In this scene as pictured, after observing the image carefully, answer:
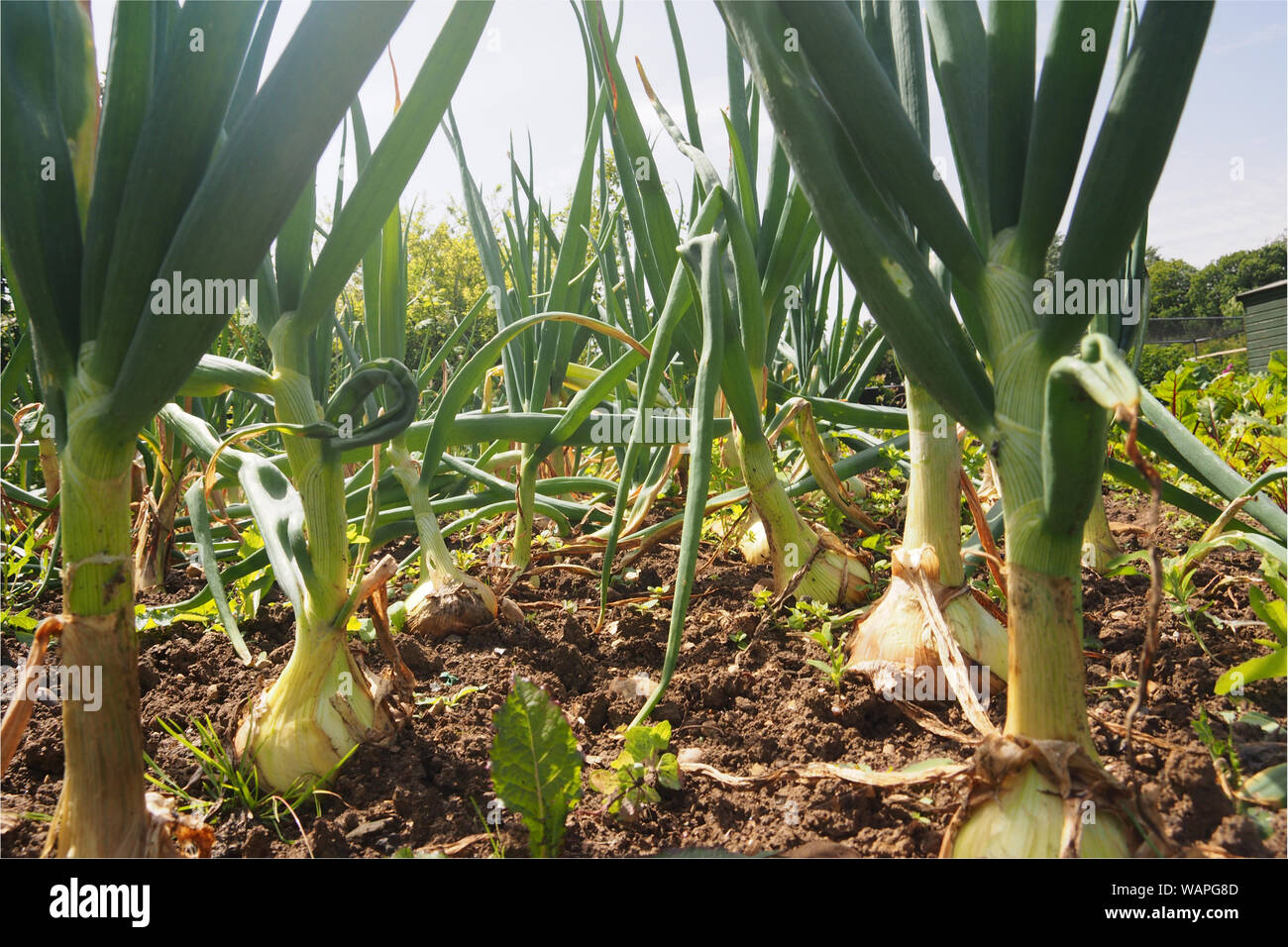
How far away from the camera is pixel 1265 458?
1.59m

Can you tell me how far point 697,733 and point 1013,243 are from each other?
26.0 inches

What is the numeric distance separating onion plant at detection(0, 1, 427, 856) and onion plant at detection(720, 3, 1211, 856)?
1.14ft

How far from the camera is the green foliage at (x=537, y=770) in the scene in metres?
0.70

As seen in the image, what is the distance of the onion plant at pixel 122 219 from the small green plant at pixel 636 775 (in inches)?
16.1

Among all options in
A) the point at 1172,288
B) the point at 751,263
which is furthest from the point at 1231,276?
the point at 751,263

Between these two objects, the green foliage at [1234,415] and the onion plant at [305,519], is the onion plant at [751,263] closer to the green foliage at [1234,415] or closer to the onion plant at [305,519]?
the onion plant at [305,519]

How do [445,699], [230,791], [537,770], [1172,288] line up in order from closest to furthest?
[537,770] → [230,791] → [445,699] → [1172,288]

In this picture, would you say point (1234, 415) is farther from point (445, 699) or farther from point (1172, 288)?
point (1172, 288)

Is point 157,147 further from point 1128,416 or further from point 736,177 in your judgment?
point 736,177

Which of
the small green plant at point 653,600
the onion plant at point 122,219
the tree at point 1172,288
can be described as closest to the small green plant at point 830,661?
the small green plant at point 653,600

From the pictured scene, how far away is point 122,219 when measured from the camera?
580 millimetres

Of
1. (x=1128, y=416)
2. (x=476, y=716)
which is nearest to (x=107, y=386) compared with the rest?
(x=476, y=716)

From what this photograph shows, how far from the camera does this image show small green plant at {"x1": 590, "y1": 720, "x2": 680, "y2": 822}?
0.79 meters
